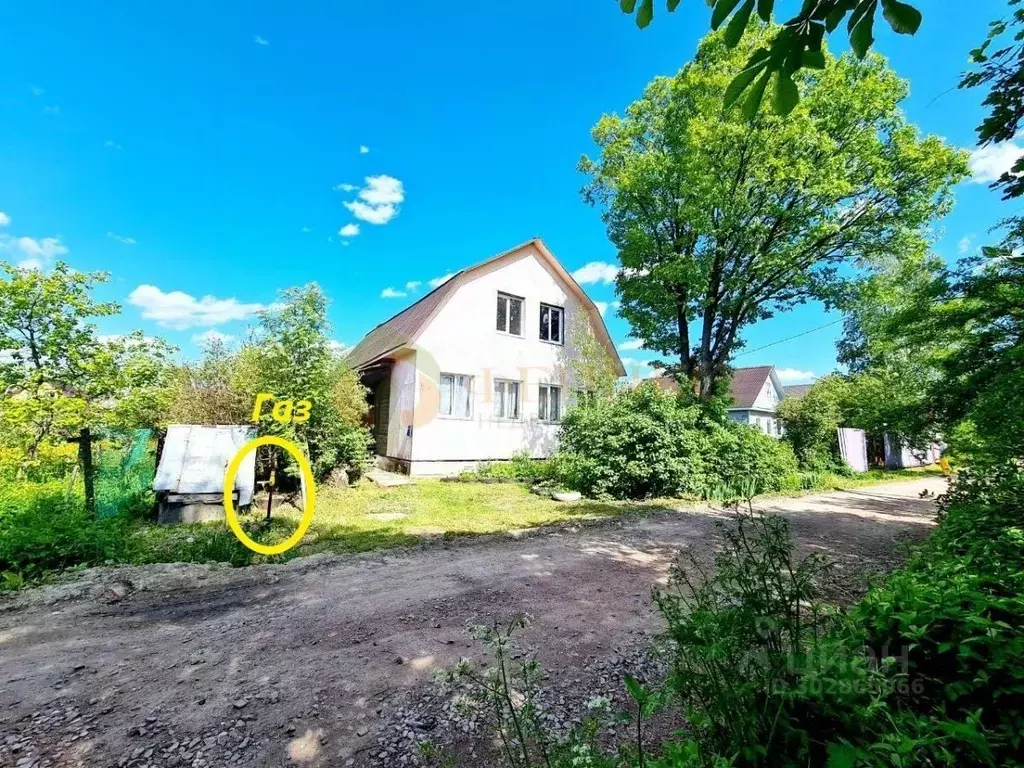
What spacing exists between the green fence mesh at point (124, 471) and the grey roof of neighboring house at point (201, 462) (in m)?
0.62

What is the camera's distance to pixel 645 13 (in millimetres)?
1795

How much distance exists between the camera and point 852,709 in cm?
140

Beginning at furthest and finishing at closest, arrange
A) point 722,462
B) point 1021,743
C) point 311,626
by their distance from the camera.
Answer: point 722,462, point 311,626, point 1021,743

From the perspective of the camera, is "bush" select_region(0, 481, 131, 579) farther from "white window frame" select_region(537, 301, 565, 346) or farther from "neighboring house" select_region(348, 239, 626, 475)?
"white window frame" select_region(537, 301, 565, 346)

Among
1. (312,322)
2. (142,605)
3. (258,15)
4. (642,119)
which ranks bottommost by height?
(142,605)

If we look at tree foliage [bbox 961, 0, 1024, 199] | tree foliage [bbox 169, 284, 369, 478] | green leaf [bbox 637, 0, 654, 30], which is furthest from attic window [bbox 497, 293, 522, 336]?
green leaf [bbox 637, 0, 654, 30]

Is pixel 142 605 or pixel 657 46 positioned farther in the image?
pixel 657 46

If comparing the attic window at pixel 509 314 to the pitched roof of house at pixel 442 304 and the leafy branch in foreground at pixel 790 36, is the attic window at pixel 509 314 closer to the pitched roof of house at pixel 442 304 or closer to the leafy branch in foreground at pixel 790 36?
the pitched roof of house at pixel 442 304

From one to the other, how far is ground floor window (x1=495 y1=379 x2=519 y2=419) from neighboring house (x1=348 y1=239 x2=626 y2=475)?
36 mm

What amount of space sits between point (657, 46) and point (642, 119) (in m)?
2.51

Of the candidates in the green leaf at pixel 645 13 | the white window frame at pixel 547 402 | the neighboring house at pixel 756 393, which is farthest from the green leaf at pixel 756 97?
the neighboring house at pixel 756 393

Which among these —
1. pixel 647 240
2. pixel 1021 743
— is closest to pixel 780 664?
pixel 1021 743

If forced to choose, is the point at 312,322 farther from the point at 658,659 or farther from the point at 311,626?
the point at 658,659

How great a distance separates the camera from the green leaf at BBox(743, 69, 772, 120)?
1.59 meters
